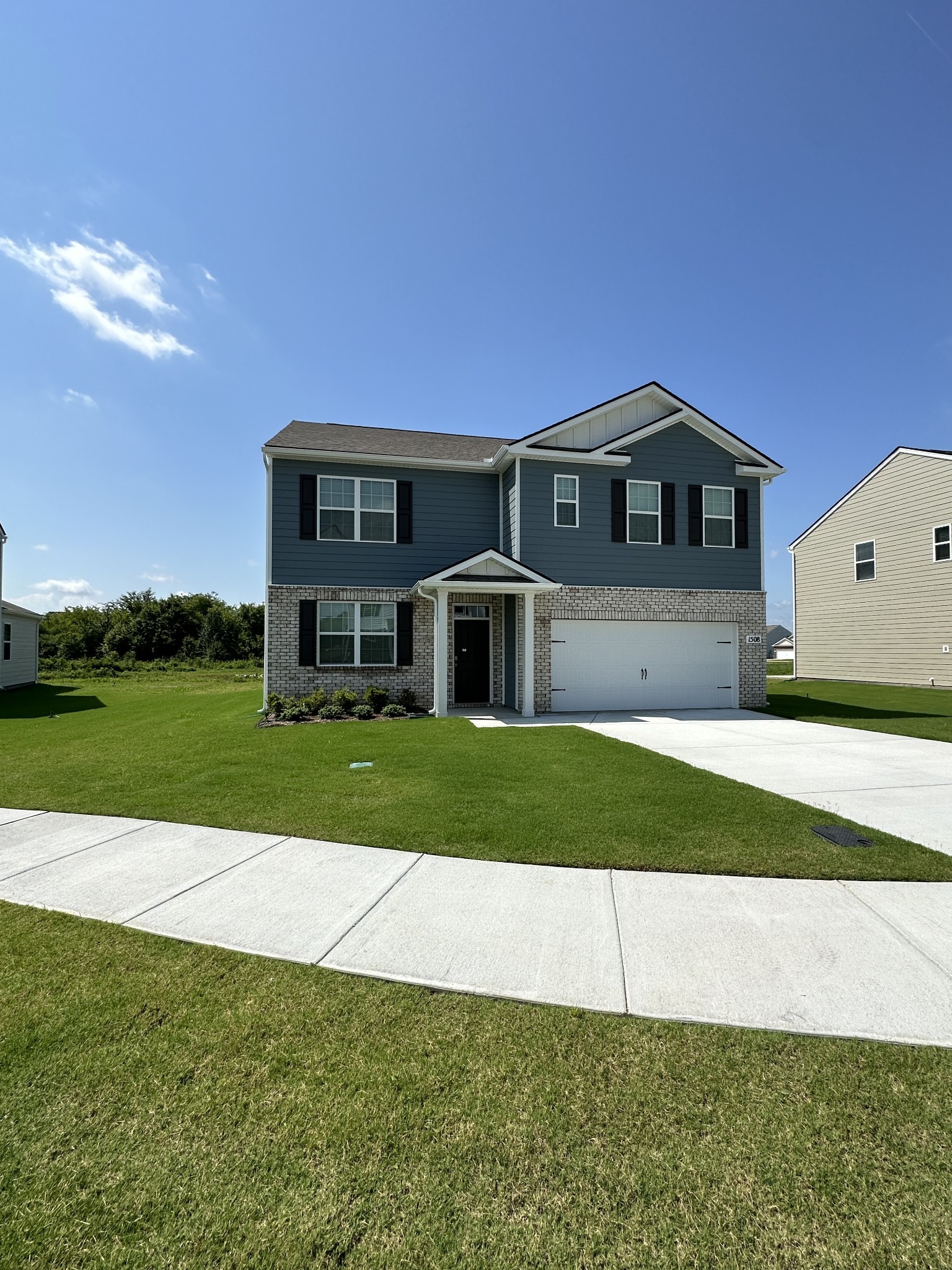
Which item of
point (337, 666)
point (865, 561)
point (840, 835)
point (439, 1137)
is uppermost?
point (865, 561)

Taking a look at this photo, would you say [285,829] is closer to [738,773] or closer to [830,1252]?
[830,1252]

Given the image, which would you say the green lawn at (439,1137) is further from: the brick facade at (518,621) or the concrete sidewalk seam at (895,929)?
the brick facade at (518,621)

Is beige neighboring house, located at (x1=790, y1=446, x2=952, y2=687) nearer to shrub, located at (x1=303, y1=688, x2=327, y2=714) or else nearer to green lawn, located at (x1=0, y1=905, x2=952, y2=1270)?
shrub, located at (x1=303, y1=688, x2=327, y2=714)

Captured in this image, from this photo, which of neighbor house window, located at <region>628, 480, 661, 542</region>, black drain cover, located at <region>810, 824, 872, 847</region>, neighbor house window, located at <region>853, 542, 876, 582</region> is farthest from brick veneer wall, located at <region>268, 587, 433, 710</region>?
neighbor house window, located at <region>853, 542, 876, 582</region>

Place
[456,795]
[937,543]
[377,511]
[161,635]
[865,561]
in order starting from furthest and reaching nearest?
[161,635] → [865,561] → [937,543] → [377,511] → [456,795]

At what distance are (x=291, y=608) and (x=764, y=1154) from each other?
13.7 meters

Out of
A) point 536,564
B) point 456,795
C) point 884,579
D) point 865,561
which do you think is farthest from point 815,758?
point 865,561

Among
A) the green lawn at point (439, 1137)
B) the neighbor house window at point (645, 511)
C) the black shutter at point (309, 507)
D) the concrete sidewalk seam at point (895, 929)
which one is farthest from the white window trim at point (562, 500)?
the green lawn at point (439, 1137)

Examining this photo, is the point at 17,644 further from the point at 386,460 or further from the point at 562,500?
the point at 562,500

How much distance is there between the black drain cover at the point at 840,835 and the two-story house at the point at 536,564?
28.0ft

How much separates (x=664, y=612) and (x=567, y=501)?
3.80m

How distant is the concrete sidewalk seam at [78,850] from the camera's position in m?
4.39

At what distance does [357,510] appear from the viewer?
48.1 ft

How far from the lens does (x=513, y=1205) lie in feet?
5.84
